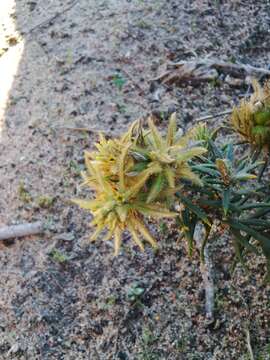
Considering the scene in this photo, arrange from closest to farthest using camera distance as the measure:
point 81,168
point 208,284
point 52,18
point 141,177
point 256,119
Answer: point 141,177 < point 256,119 < point 208,284 < point 81,168 < point 52,18

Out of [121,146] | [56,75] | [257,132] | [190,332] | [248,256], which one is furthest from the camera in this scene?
[56,75]

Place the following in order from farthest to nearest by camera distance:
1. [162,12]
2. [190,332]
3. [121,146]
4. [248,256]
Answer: [162,12] → [248,256] → [190,332] → [121,146]

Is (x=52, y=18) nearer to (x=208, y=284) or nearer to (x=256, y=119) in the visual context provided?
(x=208, y=284)

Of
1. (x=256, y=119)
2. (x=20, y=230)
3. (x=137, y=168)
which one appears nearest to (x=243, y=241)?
(x=256, y=119)

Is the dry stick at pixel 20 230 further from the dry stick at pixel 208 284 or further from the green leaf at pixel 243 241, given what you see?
the green leaf at pixel 243 241

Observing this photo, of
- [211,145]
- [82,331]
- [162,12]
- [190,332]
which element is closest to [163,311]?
[190,332]

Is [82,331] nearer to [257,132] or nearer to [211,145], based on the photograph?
[211,145]

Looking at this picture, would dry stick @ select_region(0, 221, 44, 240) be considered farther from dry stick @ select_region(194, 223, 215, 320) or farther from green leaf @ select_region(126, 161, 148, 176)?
green leaf @ select_region(126, 161, 148, 176)

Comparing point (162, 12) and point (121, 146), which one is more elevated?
point (121, 146)
